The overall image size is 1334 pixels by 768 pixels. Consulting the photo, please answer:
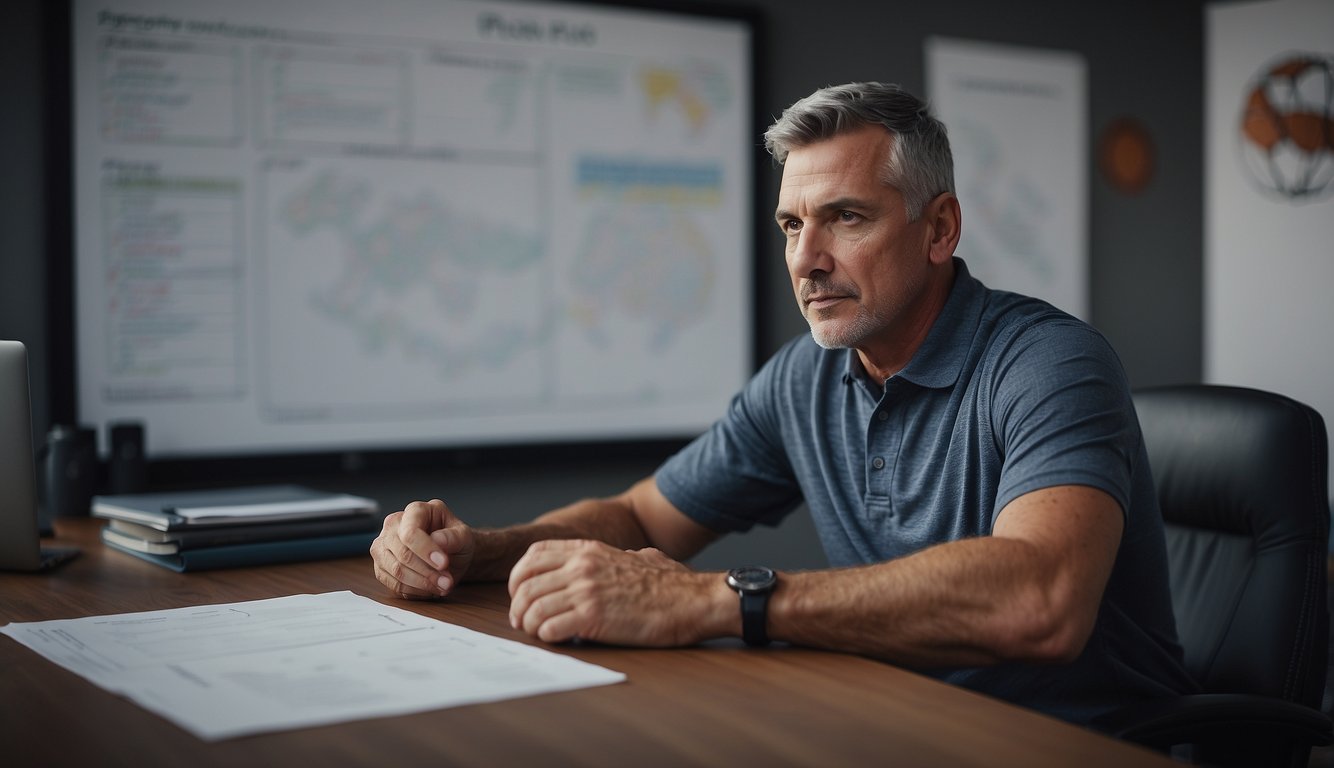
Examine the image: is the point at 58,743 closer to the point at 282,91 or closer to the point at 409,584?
the point at 409,584

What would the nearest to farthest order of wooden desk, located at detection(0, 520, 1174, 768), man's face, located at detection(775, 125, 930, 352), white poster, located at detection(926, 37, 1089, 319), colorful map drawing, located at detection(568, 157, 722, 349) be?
wooden desk, located at detection(0, 520, 1174, 768)
man's face, located at detection(775, 125, 930, 352)
colorful map drawing, located at detection(568, 157, 722, 349)
white poster, located at detection(926, 37, 1089, 319)

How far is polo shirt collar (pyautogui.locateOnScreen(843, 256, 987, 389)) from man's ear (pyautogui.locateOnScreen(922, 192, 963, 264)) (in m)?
0.05

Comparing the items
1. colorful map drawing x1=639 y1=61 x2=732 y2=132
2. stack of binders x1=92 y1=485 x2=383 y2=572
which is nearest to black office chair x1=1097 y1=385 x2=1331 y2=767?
stack of binders x1=92 y1=485 x2=383 y2=572

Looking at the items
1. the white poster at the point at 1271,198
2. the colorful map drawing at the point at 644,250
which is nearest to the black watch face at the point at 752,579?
the colorful map drawing at the point at 644,250

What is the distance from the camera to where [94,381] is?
2.39 meters

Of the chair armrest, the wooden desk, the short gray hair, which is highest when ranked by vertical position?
the short gray hair

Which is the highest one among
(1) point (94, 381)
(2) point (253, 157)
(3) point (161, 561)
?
(2) point (253, 157)

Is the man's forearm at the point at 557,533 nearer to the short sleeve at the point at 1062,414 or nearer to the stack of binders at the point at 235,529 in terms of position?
the stack of binders at the point at 235,529

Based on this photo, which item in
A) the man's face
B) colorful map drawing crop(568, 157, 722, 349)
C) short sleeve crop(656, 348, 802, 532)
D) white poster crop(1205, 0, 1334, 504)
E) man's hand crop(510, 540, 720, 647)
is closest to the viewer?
man's hand crop(510, 540, 720, 647)

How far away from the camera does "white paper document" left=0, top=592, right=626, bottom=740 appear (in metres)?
0.96

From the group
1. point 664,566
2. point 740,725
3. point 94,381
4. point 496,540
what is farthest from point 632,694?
point 94,381

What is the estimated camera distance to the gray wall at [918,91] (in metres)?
2.37

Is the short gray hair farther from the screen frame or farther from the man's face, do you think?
the screen frame

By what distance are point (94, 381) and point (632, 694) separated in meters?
1.81
